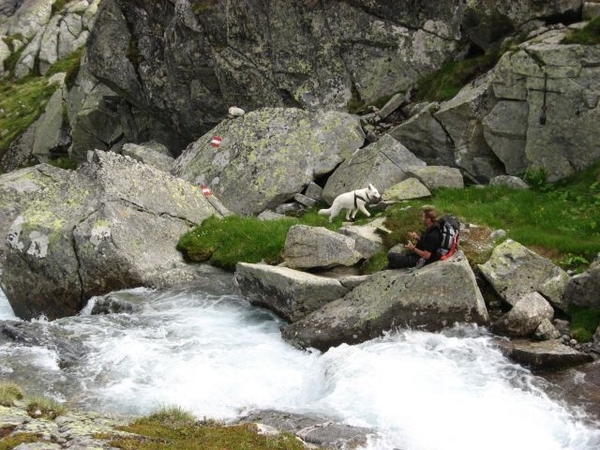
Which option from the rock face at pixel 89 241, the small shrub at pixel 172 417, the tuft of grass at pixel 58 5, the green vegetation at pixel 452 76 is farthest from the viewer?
the tuft of grass at pixel 58 5

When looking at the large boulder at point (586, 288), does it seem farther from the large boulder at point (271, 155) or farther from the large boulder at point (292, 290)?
the large boulder at point (271, 155)

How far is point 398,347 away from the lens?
54.1 ft

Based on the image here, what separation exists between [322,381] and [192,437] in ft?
15.7

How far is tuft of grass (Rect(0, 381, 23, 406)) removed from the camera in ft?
39.1

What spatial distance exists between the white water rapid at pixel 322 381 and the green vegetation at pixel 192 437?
3.75ft

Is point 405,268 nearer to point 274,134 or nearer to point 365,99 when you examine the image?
point 274,134

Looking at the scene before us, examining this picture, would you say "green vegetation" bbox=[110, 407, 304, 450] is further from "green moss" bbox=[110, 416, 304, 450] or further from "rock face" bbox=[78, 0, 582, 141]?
"rock face" bbox=[78, 0, 582, 141]

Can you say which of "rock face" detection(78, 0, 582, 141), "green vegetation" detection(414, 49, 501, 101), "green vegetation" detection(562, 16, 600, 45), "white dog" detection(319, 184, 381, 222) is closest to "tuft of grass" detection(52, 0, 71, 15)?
"rock face" detection(78, 0, 582, 141)

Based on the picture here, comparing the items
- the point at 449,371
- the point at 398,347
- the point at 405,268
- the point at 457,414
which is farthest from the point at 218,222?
the point at 457,414

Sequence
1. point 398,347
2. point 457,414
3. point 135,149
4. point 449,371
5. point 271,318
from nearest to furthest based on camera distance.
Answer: point 457,414 < point 449,371 < point 398,347 < point 271,318 < point 135,149

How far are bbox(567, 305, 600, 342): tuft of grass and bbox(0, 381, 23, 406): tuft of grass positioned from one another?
13.4 m

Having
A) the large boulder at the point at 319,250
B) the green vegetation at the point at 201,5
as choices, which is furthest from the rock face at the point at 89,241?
the green vegetation at the point at 201,5

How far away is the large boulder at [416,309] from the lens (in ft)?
56.4

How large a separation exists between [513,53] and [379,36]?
9411mm
